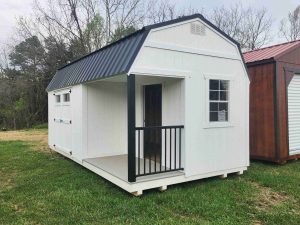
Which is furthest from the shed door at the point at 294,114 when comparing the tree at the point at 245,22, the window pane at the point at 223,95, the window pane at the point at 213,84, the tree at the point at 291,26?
the tree at the point at 291,26

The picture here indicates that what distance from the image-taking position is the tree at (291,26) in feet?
83.4

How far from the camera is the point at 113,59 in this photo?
580cm

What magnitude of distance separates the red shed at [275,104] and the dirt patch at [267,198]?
8.33 ft

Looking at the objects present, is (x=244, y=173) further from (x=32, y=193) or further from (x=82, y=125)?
(x=32, y=193)

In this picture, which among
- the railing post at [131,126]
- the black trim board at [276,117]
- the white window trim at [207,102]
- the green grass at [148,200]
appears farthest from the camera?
the black trim board at [276,117]

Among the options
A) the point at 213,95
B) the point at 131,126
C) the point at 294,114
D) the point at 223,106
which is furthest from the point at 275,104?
the point at 131,126

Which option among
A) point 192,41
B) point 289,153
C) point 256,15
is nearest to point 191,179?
point 192,41

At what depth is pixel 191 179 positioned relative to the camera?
5.82 m

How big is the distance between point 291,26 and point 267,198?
2499 cm

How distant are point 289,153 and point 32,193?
671 cm

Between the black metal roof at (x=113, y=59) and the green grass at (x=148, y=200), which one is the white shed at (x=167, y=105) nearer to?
the black metal roof at (x=113, y=59)

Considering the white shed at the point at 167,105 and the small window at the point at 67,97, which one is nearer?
the white shed at the point at 167,105

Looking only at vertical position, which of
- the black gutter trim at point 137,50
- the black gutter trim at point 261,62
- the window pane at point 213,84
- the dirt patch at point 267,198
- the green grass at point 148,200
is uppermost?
the black gutter trim at point 261,62

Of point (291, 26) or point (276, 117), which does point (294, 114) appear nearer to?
point (276, 117)
